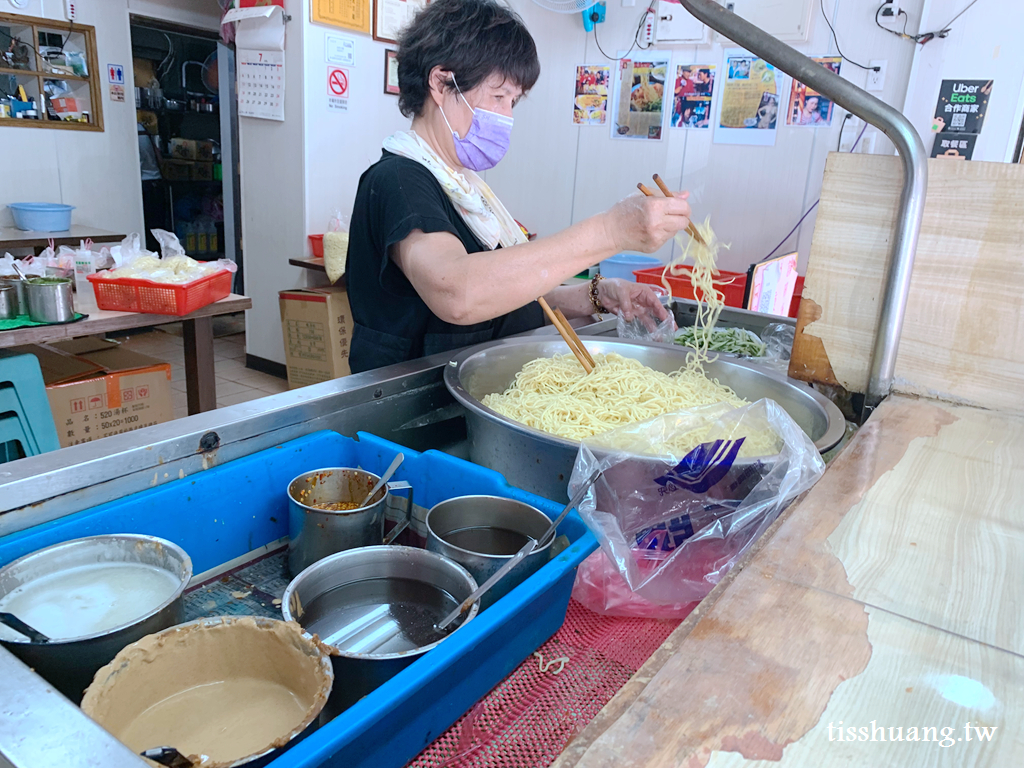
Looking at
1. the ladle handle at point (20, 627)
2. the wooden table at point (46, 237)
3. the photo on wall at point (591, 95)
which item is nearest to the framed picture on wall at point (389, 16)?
the photo on wall at point (591, 95)

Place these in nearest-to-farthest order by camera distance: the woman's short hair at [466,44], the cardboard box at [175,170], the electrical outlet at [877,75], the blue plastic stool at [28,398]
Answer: the woman's short hair at [466,44] < the blue plastic stool at [28,398] < the electrical outlet at [877,75] < the cardboard box at [175,170]

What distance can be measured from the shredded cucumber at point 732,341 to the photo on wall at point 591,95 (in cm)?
382

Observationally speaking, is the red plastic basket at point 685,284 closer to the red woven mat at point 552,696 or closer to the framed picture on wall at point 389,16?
the red woven mat at point 552,696

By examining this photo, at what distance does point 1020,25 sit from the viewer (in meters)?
3.84

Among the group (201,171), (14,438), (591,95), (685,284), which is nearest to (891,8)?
(591,95)

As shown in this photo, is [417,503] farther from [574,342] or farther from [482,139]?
[482,139]

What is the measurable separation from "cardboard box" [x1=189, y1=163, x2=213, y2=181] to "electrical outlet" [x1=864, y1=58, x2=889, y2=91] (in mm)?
7030

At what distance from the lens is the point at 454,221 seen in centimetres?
195

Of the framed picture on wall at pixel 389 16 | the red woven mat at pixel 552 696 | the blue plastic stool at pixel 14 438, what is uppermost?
the framed picture on wall at pixel 389 16

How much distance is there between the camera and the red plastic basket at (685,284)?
11.2 feet

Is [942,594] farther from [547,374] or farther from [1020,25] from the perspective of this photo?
[1020,25]

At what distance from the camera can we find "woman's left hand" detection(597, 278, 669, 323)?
7.35ft

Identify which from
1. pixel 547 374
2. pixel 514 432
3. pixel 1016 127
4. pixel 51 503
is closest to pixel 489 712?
pixel 514 432

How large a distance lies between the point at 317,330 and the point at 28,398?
6.65ft
